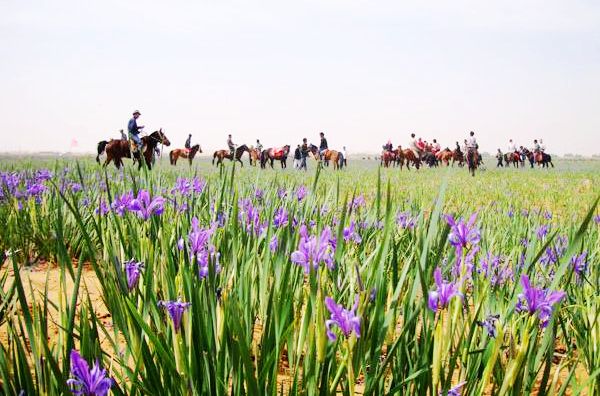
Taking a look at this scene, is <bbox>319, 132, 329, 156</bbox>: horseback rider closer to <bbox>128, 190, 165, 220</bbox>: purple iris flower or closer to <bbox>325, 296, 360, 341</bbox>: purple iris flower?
<bbox>128, 190, 165, 220</bbox>: purple iris flower

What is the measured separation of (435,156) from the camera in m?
32.6

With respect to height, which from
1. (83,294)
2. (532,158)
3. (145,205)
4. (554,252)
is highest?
(532,158)

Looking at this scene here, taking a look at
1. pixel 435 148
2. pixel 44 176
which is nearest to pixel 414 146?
pixel 435 148

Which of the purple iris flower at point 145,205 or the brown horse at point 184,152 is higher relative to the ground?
the brown horse at point 184,152

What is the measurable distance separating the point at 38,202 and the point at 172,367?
4.14 m

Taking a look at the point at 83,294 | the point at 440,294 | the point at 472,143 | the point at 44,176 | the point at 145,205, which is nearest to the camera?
the point at 440,294

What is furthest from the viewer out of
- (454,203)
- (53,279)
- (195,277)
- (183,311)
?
(454,203)

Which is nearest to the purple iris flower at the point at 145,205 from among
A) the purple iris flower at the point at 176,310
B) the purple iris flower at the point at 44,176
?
the purple iris flower at the point at 176,310

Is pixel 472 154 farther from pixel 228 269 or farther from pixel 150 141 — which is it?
pixel 228 269

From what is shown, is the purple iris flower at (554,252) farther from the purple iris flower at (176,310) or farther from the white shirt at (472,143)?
the white shirt at (472,143)

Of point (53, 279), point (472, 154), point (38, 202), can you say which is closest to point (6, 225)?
point (53, 279)

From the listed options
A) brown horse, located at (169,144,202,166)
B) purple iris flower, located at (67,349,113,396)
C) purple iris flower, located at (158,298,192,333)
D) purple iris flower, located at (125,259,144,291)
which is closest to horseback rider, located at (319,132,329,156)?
brown horse, located at (169,144,202,166)

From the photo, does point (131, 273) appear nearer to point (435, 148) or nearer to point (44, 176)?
point (44, 176)

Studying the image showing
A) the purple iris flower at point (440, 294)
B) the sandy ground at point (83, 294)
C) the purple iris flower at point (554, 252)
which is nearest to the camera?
the purple iris flower at point (440, 294)
